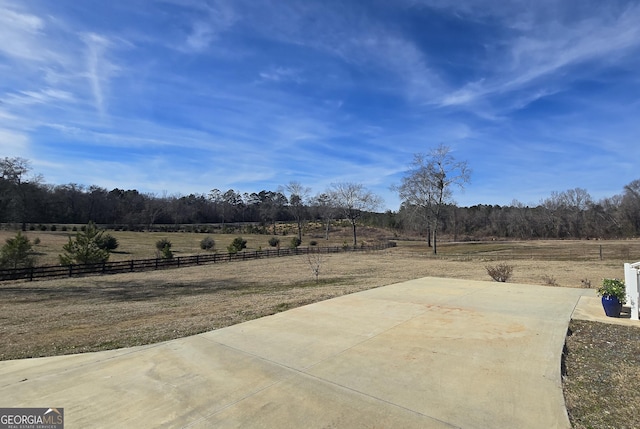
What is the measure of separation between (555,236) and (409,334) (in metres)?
90.5

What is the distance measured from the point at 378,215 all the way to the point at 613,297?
9176 centimetres

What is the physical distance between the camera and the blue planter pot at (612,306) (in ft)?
22.5

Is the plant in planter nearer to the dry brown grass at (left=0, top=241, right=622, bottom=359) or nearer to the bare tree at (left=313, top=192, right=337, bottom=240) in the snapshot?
the dry brown grass at (left=0, top=241, right=622, bottom=359)

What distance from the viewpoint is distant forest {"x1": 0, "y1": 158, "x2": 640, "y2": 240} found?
7000 centimetres

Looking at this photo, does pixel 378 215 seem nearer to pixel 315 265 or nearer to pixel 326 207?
pixel 326 207

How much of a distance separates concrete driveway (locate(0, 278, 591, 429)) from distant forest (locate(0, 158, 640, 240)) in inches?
2263

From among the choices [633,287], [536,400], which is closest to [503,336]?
[536,400]

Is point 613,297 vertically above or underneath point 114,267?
above

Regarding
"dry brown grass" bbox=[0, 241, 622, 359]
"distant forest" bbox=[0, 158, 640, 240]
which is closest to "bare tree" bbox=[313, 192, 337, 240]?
"distant forest" bbox=[0, 158, 640, 240]

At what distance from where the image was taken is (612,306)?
6895mm

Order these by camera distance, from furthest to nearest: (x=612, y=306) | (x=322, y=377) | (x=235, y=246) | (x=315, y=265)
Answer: (x=235, y=246)
(x=315, y=265)
(x=612, y=306)
(x=322, y=377)

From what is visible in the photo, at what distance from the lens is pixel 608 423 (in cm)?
309

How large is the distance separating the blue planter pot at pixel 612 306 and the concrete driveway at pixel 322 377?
39.7 inches

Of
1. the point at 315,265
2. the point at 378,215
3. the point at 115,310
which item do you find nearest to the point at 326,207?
the point at 378,215
